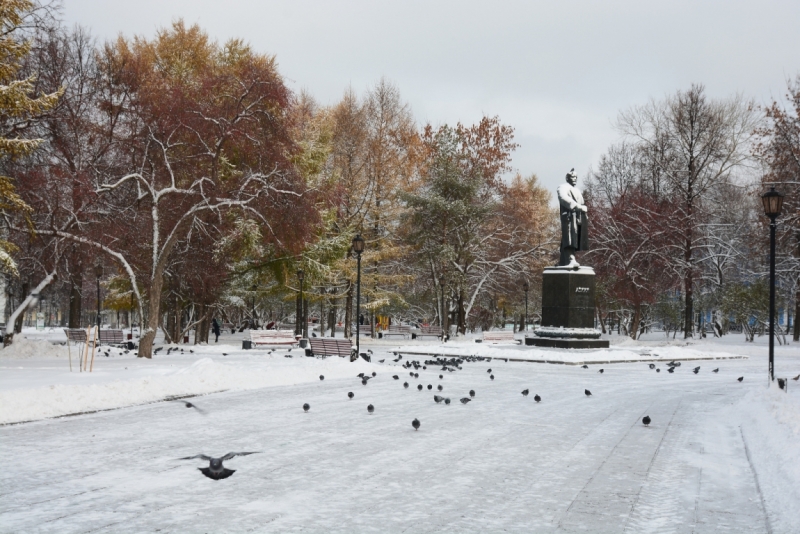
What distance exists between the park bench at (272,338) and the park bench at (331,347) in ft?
22.6

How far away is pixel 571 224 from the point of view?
26.9m

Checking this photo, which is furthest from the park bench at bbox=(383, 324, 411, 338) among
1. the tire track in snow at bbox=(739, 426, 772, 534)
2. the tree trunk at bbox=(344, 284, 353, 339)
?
the tire track in snow at bbox=(739, 426, 772, 534)

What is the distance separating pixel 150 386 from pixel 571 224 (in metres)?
18.4

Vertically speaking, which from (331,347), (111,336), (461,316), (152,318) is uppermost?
(152,318)

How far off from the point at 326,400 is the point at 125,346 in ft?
57.6

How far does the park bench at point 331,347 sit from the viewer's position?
22328 mm

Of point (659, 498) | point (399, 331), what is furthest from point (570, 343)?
point (399, 331)

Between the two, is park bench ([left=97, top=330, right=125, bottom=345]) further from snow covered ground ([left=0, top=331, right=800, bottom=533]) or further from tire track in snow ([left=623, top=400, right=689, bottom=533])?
tire track in snow ([left=623, top=400, right=689, bottom=533])

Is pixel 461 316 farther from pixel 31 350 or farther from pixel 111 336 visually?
pixel 31 350

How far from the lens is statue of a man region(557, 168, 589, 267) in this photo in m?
26.8

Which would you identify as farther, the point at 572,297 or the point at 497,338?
the point at 497,338

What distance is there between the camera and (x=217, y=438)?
28.1 ft

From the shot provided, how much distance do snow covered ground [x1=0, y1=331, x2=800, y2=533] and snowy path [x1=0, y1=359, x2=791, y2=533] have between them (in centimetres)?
3

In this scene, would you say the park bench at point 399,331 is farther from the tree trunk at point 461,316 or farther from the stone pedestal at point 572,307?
the stone pedestal at point 572,307
